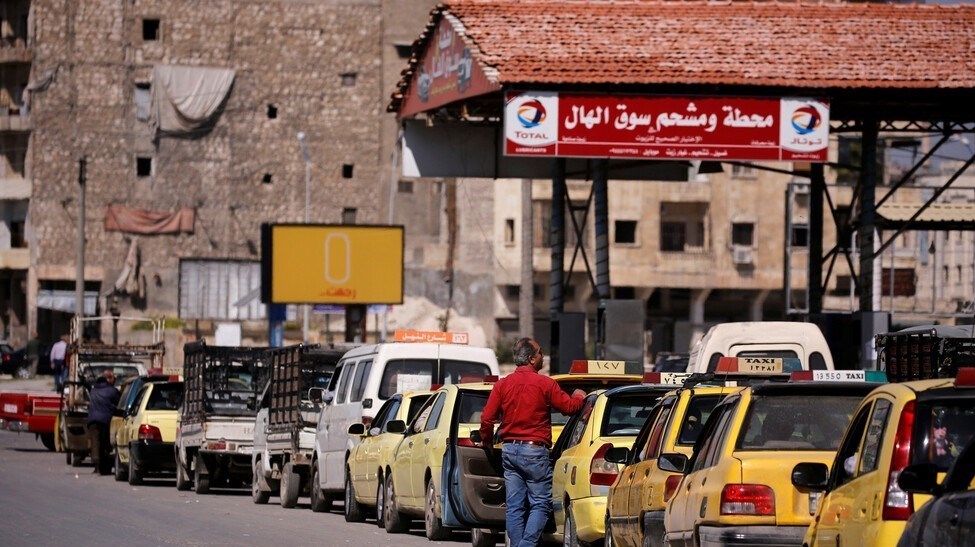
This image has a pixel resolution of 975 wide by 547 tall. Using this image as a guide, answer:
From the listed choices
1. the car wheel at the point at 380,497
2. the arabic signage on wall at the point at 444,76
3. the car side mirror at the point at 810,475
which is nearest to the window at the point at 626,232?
the arabic signage on wall at the point at 444,76

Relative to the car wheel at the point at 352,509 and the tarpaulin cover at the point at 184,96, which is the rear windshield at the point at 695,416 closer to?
the car wheel at the point at 352,509

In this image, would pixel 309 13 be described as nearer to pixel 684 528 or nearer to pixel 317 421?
pixel 317 421

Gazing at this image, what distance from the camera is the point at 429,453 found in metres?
18.0

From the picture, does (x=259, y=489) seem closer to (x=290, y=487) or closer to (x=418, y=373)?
(x=290, y=487)

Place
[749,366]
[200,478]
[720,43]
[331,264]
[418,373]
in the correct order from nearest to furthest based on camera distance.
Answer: [749,366]
[418,373]
[200,478]
[720,43]
[331,264]

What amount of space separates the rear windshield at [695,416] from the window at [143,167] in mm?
73225

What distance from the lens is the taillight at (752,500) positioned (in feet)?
35.2

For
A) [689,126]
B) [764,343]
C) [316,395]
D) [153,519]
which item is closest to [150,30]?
[689,126]

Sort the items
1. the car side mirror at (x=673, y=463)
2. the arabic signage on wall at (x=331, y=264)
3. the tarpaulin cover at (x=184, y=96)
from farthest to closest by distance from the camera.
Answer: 1. the tarpaulin cover at (x=184, y=96)
2. the arabic signage on wall at (x=331, y=264)
3. the car side mirror at (x=673, y=463)

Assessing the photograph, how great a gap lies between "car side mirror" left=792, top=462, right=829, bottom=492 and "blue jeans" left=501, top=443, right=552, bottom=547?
196 inches

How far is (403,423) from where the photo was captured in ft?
62.6

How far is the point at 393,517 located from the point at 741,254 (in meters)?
56.5

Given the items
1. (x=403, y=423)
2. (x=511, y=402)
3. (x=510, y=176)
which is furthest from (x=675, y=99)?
(x=511, y=402)

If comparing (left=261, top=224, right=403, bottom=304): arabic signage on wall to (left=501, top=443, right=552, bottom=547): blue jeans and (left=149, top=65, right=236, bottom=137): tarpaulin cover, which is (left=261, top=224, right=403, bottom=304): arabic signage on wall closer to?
(left=149, top=65, right=236, bottom=137): tarpaulin cover
